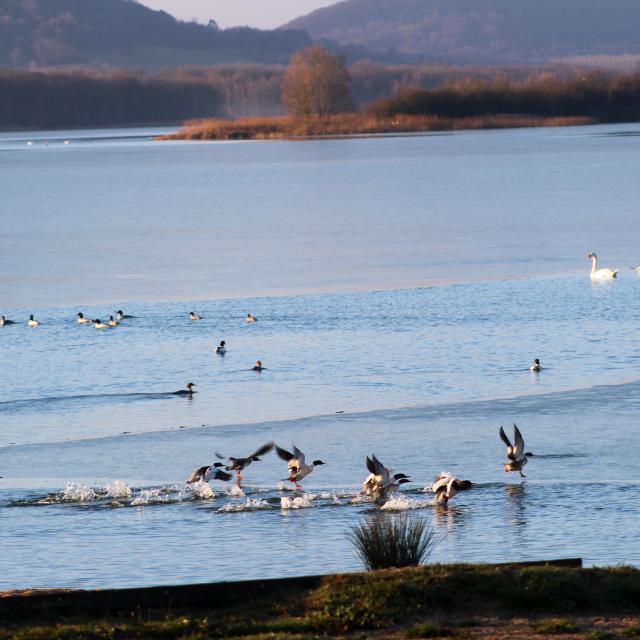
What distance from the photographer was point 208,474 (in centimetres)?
1363

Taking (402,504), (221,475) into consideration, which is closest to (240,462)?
(221,475)

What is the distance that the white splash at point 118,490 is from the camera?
13477 millimetres

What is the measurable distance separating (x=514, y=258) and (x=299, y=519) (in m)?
21.7

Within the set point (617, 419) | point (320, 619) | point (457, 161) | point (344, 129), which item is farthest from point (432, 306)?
point (344, 129)

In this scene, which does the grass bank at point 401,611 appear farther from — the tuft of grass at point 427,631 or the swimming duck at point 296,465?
the swimming duck at point 296,465

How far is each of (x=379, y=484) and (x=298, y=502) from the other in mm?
847

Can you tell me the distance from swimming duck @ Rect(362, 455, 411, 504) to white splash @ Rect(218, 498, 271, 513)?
103 cm

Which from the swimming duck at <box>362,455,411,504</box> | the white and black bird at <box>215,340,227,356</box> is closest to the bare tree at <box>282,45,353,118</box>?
the white and black bird at <box>215,340,227,356</box>

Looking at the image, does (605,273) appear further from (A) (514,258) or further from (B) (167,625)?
(B) (167,625)

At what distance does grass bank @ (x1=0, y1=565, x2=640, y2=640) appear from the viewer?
7.69m

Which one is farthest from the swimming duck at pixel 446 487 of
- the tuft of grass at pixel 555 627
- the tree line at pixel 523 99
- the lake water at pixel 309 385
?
the tree line at pixel 523 99

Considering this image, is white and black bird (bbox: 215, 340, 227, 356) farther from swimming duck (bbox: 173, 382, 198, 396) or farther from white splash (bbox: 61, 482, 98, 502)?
white splash (bbox: 61, 482, 98, 502)

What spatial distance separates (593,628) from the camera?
25.3 feet

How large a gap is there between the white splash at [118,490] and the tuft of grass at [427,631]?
6357 mm
